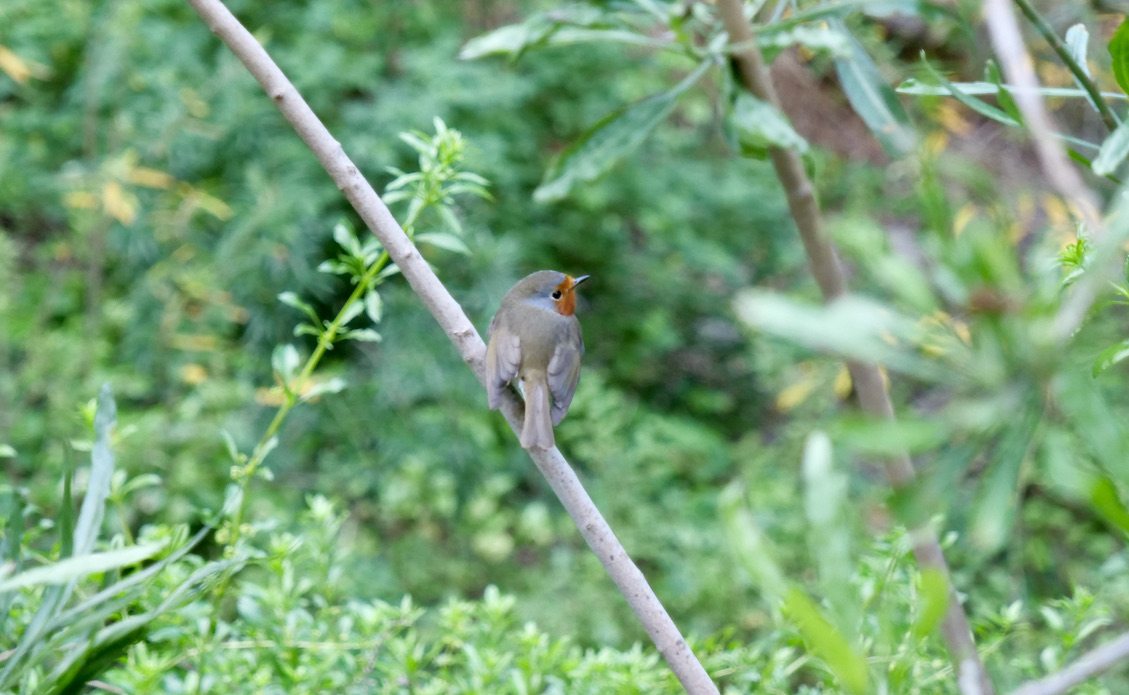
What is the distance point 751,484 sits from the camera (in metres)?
3.19

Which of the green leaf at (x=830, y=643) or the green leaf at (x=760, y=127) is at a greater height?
the green leaf at (x=830, y=643)

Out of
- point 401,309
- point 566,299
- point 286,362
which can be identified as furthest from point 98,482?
point 401,309

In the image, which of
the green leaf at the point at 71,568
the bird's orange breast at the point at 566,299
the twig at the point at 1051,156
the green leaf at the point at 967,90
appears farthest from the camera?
the bird's orange breast at the point at 566,299

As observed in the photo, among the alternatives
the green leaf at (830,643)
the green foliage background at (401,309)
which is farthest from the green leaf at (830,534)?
the green foliage background at (401,309)

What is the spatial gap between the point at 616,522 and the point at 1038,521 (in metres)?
1.46

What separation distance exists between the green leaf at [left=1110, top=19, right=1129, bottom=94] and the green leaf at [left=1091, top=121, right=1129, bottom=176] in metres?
0.04

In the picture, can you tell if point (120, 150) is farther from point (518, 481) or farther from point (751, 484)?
point (751, 484)

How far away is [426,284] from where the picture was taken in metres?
1.02

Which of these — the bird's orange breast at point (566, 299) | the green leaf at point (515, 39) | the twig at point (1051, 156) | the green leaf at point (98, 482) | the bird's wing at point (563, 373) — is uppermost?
the twig at point (1051, 156)

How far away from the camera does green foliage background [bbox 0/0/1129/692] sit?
2.81 meters

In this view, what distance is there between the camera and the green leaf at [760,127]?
104 cm

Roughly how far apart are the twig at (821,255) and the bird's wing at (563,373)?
2.06 ft

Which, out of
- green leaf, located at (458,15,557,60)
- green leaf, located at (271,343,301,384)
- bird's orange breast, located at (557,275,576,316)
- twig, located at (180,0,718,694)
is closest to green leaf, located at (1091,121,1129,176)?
twig, located at (180,0,718,694)

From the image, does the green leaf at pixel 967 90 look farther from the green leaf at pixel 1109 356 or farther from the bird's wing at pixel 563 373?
the bird's wing at pixel 563 373
